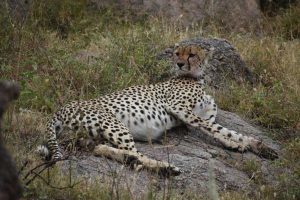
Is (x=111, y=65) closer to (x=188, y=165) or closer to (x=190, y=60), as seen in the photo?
(x=190, y=60)

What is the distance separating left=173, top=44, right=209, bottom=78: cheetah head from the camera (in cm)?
684

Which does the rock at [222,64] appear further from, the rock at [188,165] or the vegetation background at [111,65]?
the rock at [188,165]

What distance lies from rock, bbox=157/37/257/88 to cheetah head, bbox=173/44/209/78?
40.3 inches

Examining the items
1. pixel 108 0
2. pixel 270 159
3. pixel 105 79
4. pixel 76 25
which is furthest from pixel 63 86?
pixel 108 0

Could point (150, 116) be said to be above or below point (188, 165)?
above

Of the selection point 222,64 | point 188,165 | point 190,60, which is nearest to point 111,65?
point 190,60

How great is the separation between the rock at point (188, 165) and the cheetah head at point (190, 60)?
0.50m

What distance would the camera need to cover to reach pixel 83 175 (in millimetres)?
4891

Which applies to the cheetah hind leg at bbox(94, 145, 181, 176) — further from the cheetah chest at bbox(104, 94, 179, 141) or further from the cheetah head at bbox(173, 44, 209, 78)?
the cheetah head at bbox(173, 44, 209, 78)

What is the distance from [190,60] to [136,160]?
5.78 ft

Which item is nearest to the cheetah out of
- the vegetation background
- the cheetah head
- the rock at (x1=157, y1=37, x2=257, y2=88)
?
the cheetah head

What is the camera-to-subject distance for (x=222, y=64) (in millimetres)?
8211

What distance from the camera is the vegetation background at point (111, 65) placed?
5449mm

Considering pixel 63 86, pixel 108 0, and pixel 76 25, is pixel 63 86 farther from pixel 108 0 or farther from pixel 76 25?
pixel 108 0
